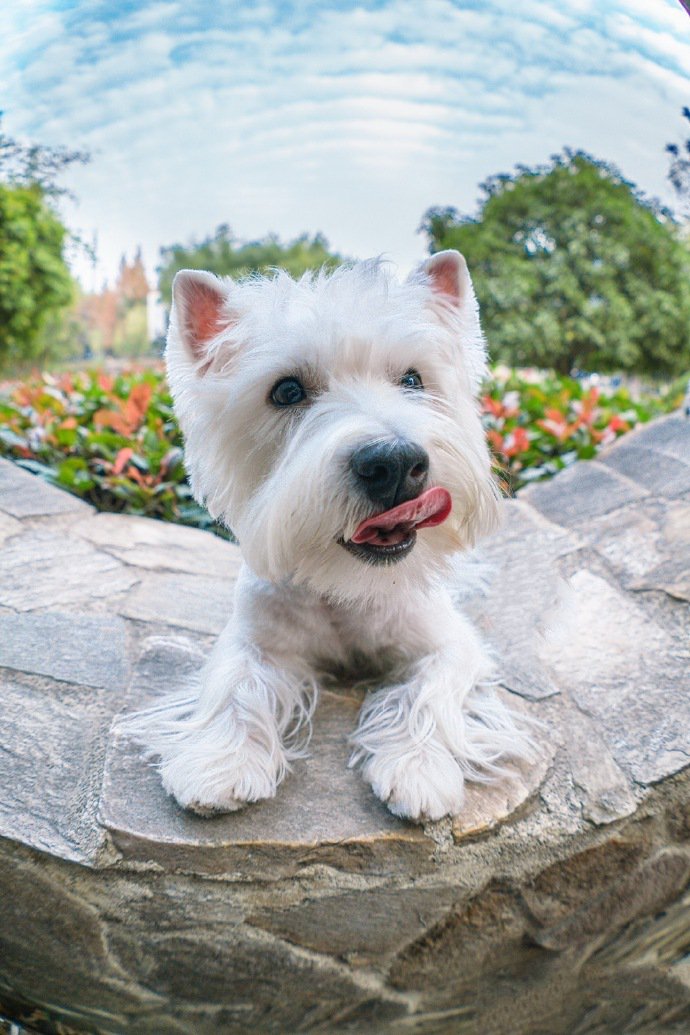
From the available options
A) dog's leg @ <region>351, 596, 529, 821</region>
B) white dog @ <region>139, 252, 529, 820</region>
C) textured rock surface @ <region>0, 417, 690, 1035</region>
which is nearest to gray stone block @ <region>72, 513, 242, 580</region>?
textured rock surface @ <region>0, 417, 690, 1035</region>

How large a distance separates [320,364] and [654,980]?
177cm

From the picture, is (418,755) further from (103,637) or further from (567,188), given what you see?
(567,188)

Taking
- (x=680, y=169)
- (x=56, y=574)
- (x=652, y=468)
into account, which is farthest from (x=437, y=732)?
(x=680, y=169)

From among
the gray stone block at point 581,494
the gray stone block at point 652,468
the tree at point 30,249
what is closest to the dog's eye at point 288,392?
the gray stone block at point 581,494

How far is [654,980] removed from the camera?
186 centimetres

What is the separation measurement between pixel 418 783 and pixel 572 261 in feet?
13.5

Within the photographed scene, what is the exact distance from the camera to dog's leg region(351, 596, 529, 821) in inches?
62.5

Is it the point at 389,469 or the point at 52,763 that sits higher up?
the point at 389,469

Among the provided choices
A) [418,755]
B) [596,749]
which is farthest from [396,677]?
[596,749]

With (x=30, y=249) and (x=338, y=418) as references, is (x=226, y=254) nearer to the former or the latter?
(x=30, y=249)

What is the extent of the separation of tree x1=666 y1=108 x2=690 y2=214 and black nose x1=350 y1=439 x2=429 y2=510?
402cm

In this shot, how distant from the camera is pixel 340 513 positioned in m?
1.56

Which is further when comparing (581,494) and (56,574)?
(581,494)

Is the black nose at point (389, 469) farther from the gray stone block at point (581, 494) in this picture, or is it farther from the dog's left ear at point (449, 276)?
the gray stone block at point (581, 494)
